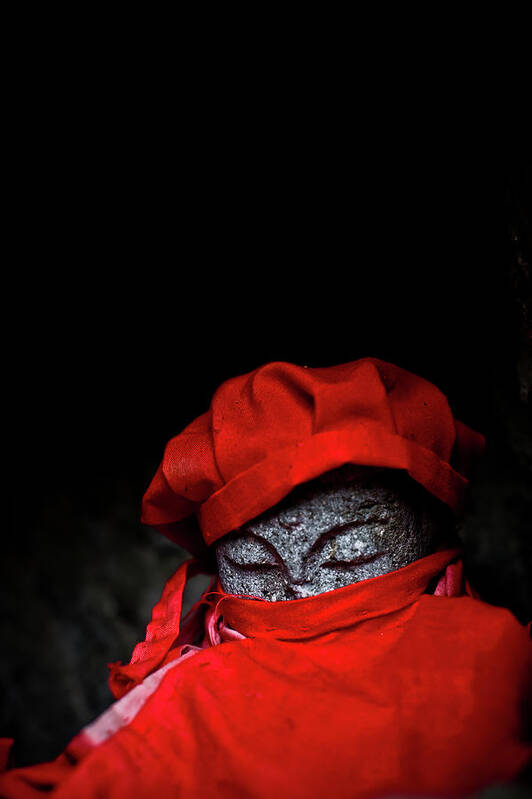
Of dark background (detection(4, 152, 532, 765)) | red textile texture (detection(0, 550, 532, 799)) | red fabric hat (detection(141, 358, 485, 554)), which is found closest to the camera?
red textile texture (detection(0, 550, 532, 799))

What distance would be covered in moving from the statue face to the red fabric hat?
0.14 ft

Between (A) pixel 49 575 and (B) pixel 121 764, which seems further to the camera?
(A) pixel 49 575

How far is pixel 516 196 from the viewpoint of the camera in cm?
100

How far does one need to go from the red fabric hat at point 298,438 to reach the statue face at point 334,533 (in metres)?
0.04

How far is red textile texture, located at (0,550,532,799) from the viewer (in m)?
0.65

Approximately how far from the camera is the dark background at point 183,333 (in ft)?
4.32

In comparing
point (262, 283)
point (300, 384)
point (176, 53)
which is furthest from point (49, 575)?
point (176, 53)

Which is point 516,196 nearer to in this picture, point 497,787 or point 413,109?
point 413,109

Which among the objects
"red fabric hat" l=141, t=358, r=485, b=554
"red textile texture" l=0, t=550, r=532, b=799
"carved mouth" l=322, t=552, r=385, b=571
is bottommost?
"red textile texture" l=0, t=550, r=532, b=799

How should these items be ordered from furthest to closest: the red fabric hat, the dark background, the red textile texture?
the dark background
the red fabric hat
the red textile texture

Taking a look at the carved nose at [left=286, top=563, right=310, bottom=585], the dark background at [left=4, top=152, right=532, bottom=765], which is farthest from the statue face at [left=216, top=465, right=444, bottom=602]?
the dark background at [left=4, top=152, right=532, bottom=765]

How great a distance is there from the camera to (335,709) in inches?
28.8

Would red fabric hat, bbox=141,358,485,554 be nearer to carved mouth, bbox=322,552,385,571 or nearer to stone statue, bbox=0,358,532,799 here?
stone statue, bbox=0,358,532,799

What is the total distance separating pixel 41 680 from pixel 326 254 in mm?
1475
